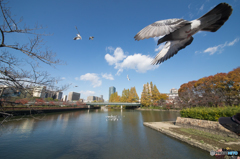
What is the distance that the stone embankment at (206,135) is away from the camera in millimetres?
6190

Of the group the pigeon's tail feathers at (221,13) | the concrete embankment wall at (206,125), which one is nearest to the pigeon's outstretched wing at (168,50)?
the pigeon's tail feathers at (221,13)

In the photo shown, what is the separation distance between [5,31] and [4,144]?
357 inches

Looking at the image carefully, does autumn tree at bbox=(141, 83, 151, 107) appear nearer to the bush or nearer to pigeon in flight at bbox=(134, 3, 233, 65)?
the bush

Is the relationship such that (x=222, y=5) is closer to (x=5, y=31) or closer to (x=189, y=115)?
(x=5, y=31)

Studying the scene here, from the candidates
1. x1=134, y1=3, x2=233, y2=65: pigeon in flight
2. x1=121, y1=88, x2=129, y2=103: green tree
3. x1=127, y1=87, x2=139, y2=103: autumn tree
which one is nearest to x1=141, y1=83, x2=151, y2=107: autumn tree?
x1=127, y1=87, x2=139, y2=103: autumn tree

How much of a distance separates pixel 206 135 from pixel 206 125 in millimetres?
1364

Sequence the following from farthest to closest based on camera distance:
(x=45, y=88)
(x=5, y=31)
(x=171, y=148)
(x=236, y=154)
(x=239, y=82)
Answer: (x=239, y=82) < (x=171, y=148) < (x=45, y=88) < (x=5, y=31) < (x=236, y=154)

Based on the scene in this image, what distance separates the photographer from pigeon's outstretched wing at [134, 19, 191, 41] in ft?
4.20

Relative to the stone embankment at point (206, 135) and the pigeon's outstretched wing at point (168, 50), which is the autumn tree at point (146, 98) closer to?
the stone embankment at point (206, 135)

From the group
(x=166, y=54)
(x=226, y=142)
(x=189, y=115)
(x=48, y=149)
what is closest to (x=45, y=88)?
(x=166, y=54)

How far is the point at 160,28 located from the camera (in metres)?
1.32

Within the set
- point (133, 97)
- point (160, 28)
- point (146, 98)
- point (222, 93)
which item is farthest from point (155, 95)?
point (160, 28)

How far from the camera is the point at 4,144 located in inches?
295

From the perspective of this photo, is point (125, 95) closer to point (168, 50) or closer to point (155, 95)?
point (155, 95)
